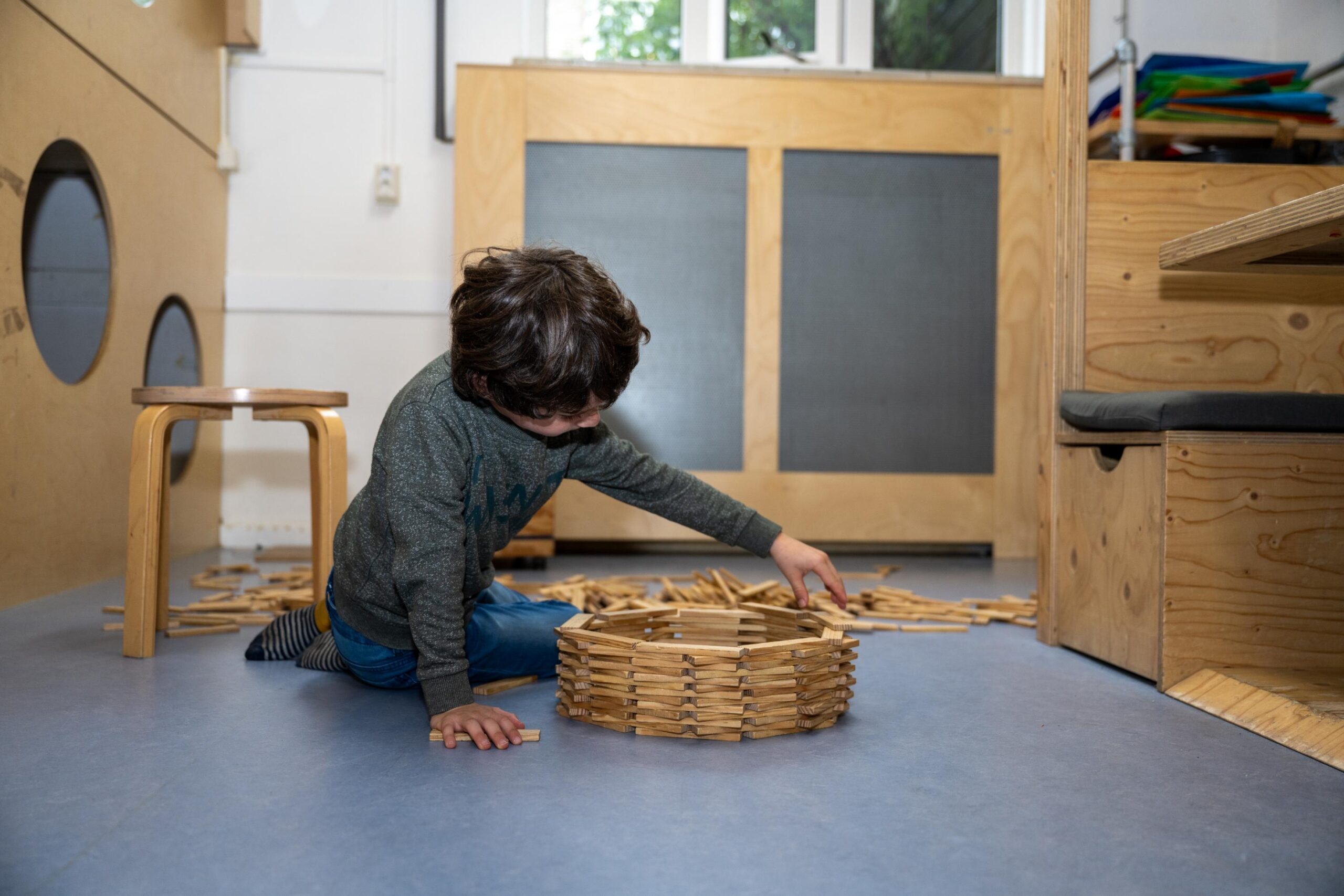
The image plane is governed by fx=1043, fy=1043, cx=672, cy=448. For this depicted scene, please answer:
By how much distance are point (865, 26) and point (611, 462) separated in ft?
10.4

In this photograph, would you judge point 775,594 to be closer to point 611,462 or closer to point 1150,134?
point 611,462

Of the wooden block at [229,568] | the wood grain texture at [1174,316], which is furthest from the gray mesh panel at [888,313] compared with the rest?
the wooden block at [229,568]

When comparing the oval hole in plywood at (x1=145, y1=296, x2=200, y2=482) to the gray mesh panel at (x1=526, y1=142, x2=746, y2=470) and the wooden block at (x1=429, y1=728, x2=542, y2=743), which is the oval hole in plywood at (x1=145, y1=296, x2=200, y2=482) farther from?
the wooden block at (x1=429, y1=728, x2=542, y2=743)

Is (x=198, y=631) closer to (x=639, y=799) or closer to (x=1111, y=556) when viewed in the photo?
(x=639, y=799)

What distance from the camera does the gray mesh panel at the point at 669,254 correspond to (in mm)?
3783

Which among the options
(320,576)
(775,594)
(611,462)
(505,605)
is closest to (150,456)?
(320,576)

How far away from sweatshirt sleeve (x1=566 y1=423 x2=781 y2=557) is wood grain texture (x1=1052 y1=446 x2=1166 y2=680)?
27.2 inches

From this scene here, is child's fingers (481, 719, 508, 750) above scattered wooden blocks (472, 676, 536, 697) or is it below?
above

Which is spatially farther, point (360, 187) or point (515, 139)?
point (360, 187)

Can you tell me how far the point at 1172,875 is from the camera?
1027 millimetres

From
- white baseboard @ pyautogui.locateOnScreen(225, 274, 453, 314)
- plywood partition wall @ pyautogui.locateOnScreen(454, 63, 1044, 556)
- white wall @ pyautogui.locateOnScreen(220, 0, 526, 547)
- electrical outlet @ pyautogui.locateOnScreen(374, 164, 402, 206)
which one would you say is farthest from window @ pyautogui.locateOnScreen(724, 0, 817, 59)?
white baseboard @ pyautogui.locateOnScreen(225, 274, 453, 314)

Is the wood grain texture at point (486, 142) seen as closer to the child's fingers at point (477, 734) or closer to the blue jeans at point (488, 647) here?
the blue jeans at point (488, 647)

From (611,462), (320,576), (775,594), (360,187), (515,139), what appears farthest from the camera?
(360,187)

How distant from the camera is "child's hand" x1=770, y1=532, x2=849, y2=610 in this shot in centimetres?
161
